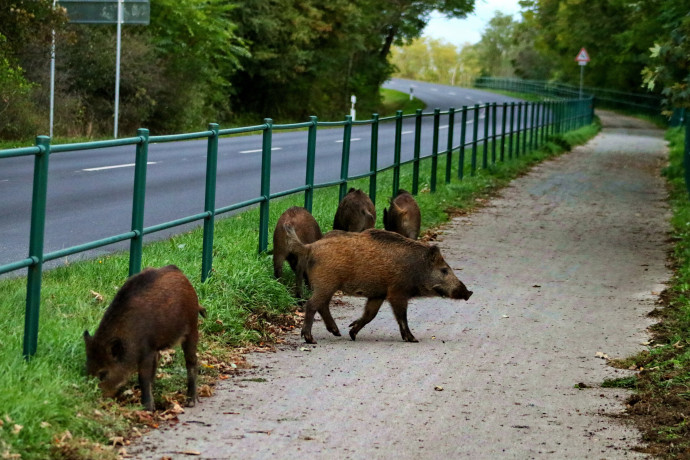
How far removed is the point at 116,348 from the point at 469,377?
7.87ft

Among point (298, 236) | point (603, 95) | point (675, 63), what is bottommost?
point (298, 236)

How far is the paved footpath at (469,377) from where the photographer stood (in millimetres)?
5664

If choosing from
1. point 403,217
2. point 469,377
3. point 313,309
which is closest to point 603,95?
point 403,217

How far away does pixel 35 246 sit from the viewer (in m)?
6.13

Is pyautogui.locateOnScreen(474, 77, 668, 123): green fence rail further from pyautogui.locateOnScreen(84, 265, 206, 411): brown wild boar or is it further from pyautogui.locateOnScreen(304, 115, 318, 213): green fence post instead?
pyautogui.locateOnScreen(84, 265, 206, 411): brown wild boar

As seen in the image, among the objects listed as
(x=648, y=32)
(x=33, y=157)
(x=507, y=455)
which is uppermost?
(x=648, y=32)

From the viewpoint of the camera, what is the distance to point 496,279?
36.3 ft

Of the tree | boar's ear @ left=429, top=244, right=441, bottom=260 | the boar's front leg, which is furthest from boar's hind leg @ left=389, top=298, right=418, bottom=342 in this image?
the tree

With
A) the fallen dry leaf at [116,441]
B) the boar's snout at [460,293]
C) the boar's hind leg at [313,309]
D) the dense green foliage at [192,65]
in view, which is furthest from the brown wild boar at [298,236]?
the dense green foliage at [192,65]

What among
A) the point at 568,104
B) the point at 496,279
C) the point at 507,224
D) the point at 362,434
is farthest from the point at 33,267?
the point at 568,104

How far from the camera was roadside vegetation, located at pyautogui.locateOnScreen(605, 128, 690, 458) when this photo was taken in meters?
5.95

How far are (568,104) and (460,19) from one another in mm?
20522

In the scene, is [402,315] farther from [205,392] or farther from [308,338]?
[205,392]

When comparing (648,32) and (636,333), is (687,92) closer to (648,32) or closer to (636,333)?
(636,333)
